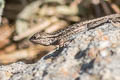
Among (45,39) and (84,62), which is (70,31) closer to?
(45,39)

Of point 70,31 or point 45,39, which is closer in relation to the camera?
point 70,31

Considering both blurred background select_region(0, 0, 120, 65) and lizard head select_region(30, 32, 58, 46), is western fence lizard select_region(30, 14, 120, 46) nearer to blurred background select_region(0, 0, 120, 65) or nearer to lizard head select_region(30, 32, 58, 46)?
lizard head select_region(30, 32, 58, 46)

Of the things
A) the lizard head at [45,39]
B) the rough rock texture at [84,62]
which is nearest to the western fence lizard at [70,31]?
the lizard head at [45,39]

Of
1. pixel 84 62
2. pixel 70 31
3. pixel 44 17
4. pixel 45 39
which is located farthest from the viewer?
pixel 44 17

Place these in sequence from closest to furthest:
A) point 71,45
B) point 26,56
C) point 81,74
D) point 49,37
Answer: point 81,74, point 71,45, point 49,37, point 26,56

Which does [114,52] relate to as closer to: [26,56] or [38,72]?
[38,72]

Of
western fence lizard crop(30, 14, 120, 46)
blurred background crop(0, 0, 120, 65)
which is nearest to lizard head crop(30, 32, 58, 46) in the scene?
western fence lizard crop(30, 14, 120, 46)

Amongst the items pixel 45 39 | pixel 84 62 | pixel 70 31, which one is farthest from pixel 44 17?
pixel 84 62

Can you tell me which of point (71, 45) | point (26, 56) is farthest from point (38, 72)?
point (26, 56)
